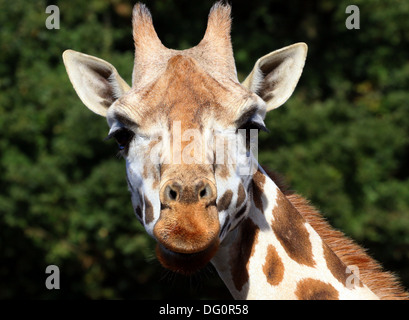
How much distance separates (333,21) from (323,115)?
13.4 feet

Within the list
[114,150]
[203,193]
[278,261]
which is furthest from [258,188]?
[114,150]

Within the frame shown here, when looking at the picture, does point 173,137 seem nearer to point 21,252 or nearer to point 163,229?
point 163,229

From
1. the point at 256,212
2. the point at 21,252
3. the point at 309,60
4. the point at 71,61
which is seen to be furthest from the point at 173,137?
the point at 309,60

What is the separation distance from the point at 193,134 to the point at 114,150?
1122 cm

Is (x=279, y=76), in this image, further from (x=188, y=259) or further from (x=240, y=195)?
(x=188, y=259)

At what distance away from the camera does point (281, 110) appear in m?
15.7

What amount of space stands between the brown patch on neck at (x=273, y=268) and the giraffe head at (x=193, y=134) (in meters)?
0.34

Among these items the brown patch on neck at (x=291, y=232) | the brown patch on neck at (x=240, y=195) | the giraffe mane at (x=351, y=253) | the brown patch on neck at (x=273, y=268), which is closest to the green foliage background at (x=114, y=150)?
the giraffe mane at (x=351, y=253)

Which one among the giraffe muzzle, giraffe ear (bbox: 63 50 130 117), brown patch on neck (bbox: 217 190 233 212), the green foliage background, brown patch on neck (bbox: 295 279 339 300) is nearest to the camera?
the giraffe muzzle

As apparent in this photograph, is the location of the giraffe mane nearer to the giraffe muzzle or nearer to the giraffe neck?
the giraffe neck

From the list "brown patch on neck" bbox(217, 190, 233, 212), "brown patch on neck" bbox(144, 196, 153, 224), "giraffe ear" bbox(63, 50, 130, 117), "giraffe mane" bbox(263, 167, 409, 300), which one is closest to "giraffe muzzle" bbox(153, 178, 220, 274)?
"brown patch on neck" bbox(217, 190, 233, 212)

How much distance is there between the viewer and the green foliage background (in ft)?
48.3

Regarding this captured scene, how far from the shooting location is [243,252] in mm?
4555

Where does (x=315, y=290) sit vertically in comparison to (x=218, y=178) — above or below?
below
